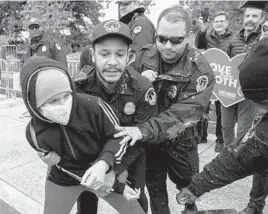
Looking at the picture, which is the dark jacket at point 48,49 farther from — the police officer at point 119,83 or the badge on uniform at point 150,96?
the badge on uniform at point 150,96

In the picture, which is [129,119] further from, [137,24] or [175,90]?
[137,24]

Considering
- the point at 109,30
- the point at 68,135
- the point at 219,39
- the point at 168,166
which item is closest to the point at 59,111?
the point at 68,135

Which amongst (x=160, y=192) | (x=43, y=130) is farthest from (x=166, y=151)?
(x=43, y=130)

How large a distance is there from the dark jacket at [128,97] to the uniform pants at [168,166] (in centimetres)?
37

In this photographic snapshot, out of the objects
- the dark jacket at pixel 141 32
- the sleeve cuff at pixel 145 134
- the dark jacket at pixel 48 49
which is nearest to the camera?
the sleeve cuff at pixel 145 134

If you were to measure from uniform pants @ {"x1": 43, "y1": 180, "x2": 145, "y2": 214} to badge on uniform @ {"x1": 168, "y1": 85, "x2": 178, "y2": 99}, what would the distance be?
75 cm

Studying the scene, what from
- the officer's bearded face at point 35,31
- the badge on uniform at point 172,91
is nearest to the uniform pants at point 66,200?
the badge on uniform at point 172,91

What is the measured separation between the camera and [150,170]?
2.39 m

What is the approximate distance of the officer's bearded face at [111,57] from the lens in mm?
1758

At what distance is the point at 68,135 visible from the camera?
66.8 inches

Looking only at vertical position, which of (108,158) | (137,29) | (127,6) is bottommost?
(108,158)

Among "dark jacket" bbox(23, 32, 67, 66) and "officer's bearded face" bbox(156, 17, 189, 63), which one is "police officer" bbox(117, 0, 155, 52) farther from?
"dark jacket" bbox(23, 32, 67, 66)

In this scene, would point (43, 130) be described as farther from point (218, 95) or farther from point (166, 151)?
point (218, 95)

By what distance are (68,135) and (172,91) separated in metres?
0.79
